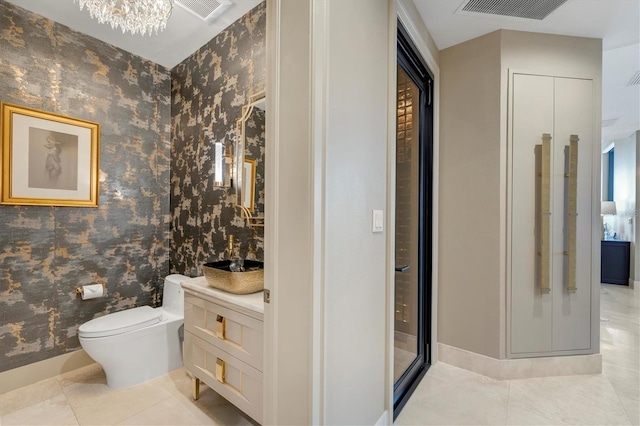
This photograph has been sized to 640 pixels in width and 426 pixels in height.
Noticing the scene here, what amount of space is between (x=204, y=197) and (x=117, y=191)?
0.80 m

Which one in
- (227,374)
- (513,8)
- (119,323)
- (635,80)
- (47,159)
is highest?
(635,80)

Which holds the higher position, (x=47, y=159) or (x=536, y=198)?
(x=47, y=159)

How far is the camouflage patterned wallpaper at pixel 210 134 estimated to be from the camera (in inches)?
87.9

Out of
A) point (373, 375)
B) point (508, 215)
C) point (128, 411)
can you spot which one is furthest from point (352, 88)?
point (128, 411)

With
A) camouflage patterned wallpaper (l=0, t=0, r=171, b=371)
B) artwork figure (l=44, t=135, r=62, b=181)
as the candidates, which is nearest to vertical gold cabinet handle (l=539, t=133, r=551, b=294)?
camouflage patterned wallpaper (l=0, t=0, r=171, b=371)

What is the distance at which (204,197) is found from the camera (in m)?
2.65

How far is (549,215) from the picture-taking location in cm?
217

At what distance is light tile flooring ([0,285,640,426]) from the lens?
1.75 meters

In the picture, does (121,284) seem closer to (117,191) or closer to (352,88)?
(117,191)

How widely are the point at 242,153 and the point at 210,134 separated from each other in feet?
1.83

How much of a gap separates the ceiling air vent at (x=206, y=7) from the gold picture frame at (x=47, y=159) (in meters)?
1.28

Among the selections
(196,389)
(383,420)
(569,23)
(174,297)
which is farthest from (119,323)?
(569,23)

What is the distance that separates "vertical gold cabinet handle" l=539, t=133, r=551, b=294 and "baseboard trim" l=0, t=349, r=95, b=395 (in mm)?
3663

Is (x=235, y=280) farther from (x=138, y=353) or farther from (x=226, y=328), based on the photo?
(x=138, y=353)
